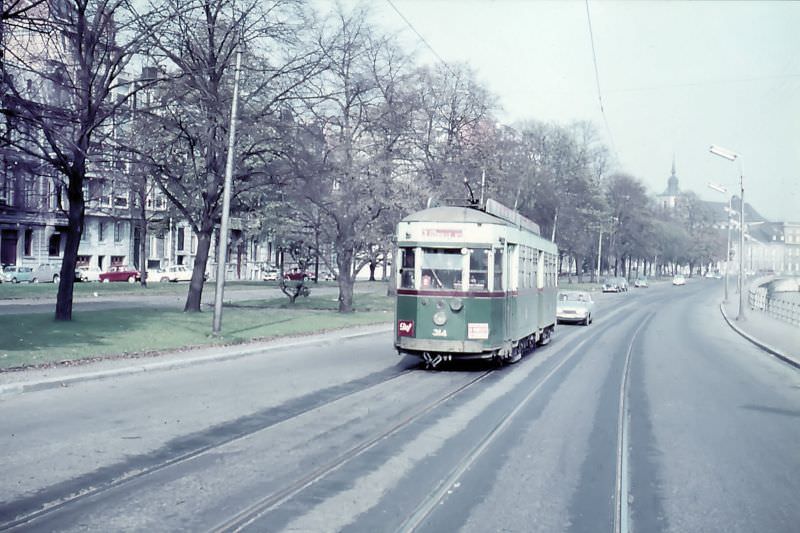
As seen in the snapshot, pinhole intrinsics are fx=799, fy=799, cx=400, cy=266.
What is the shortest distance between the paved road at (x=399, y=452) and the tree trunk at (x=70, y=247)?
6797 mm

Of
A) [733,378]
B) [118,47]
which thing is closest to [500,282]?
[733,378]

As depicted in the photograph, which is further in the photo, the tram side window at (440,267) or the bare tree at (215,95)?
the bare tree at (215,95)

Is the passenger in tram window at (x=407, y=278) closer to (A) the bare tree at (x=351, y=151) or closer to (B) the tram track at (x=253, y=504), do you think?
(B) the tram track at (x=253, y=504)

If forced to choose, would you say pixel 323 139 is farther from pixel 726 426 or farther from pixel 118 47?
pixel 726 426

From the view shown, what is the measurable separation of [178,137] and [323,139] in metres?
4.71

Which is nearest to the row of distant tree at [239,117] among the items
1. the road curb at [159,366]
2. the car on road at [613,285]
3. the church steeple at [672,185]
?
the road curb at [159,366]

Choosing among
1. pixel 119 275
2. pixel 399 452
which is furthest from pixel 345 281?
pixel 119 275

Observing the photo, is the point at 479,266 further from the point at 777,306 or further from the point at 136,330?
the point at 777,306

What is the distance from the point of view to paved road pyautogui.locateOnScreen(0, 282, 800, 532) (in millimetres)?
6445

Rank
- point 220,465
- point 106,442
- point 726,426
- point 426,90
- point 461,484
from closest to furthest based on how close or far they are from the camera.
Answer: point 461,484
point 220,465
point 106,442
point 726,426
point 426,90

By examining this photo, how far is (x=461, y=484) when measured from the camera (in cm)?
739

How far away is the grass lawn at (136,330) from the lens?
51.8ft

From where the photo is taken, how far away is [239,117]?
24.0 metres

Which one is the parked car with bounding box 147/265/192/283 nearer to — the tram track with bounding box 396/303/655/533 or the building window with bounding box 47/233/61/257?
the building window with bounding box 47/233/61/257
